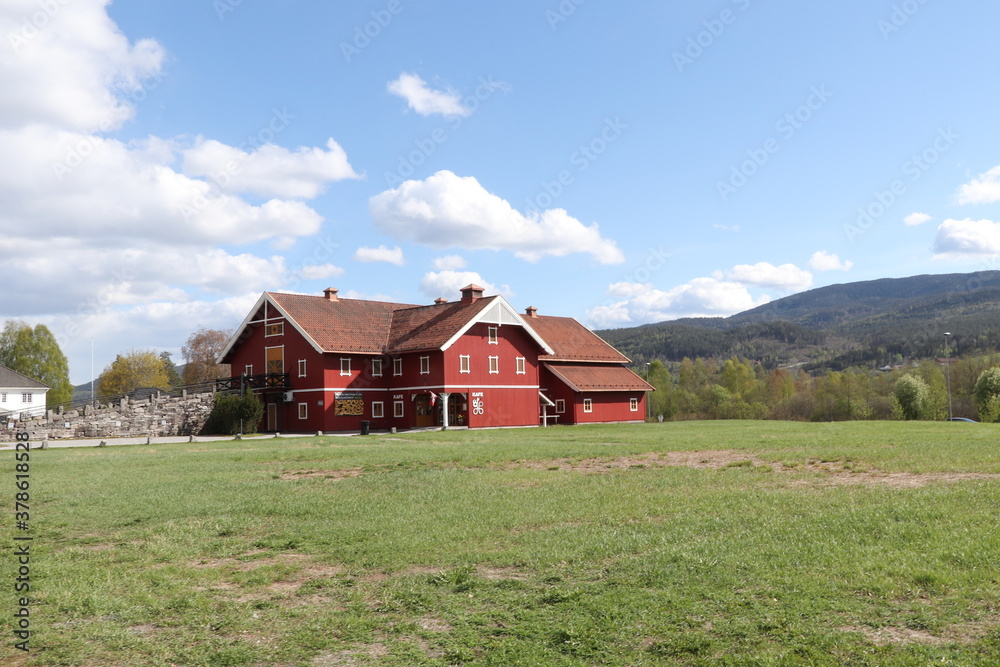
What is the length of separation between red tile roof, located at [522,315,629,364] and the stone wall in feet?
75.6

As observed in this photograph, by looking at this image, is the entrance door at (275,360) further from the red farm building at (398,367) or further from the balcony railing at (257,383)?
the balcony railing at (257,383)

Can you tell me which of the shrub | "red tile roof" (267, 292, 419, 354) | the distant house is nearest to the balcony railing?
the shrub

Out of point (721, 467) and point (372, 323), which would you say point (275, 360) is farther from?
point (721, 467)

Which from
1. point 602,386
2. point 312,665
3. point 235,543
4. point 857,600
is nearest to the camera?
point 312,665

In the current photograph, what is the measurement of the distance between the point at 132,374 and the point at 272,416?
165 feet

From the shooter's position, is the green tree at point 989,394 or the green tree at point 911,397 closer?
the green tree at point 989,394

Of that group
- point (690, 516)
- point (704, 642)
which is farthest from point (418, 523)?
point (704, 642)

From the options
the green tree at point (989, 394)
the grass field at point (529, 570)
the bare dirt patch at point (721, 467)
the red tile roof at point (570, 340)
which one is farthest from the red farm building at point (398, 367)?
the green tree at point (989, 394)

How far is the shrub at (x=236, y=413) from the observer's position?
46.3 meters

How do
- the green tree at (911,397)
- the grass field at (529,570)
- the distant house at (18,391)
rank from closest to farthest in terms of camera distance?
1. the grass field at (529,570)
2. the distant house at (18,391)
3. the green tree at (911,397)

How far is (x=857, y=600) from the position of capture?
686 centimetres

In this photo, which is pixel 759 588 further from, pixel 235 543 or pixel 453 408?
pixel 453 408

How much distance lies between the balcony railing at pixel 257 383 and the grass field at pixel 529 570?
32307mm

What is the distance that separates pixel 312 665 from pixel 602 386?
1927 inches
